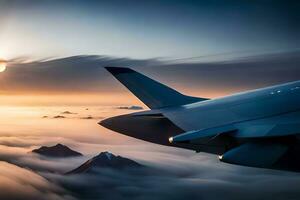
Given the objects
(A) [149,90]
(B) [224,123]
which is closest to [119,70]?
(A) [149,90]

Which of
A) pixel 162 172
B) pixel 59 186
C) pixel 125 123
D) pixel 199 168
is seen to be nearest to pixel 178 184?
pixel 199 168

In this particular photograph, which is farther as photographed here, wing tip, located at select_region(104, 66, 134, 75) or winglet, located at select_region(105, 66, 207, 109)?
wing tip, located at select_region(104, 66, 134, 75)

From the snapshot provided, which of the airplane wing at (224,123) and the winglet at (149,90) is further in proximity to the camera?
the winglet at (149,90)

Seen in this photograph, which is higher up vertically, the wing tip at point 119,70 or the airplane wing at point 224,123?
the wing tip at point 119,70

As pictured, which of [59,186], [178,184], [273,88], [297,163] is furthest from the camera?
[59,186]

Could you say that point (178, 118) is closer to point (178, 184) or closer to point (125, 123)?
point (125, 123)

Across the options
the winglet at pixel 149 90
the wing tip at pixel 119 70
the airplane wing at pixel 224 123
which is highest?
the wing tip at pixel 119 70

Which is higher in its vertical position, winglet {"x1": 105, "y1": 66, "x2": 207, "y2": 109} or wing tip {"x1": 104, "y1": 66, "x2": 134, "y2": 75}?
wing tip {"x1": 104, "y1": 66, "x2": 134, "y2": 75}

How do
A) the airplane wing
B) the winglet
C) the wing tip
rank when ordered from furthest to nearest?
the wing tip, the winglet, the airplane wing

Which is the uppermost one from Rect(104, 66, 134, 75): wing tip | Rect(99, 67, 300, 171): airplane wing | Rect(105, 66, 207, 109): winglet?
Rect(104, 66, 134, 75): wing tip

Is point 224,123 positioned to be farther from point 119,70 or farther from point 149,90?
point 119,70

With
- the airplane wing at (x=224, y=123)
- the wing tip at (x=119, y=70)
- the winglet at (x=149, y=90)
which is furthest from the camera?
the wing tip at (x=119, y=70)
